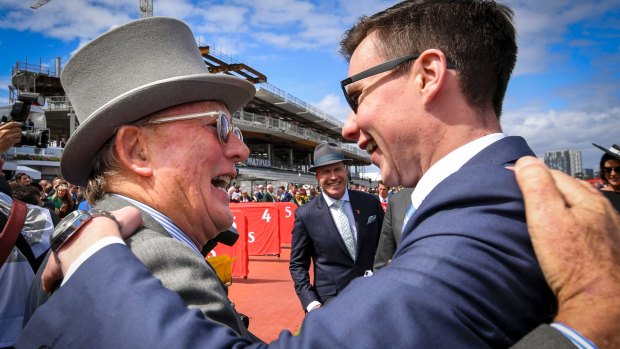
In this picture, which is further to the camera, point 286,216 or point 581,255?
point 286,216

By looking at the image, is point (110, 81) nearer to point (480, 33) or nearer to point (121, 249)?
point (121, 249)

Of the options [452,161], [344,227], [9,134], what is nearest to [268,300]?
[344,227]

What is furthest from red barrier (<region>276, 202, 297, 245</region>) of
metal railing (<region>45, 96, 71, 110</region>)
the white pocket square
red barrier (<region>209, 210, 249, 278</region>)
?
metal railing (<region>45, 96, 71, 110</region>)

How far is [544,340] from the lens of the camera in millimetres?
779

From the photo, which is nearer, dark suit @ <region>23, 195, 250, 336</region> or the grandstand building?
dark suit @ <region>23, 195, 250, 336</region>

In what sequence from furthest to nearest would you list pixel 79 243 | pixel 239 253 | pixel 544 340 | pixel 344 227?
pixel 239 253
pixel 344 227
pixel 79 243
pixel 544 340

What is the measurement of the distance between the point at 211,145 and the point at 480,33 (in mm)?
1182

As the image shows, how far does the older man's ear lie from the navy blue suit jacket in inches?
26.6

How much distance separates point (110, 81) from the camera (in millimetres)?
1658

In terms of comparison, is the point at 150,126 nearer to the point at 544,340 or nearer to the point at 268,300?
the point at 544,340

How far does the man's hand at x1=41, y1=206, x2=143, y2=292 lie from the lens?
1096 millimetres

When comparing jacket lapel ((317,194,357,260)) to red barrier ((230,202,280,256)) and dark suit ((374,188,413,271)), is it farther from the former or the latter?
red barrier ((230,202,280,256))

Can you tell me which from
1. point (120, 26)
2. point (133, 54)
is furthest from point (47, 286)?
point (120, 26)

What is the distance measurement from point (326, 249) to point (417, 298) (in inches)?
124
